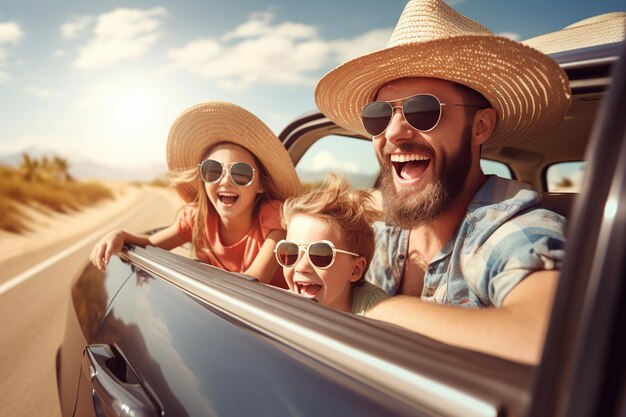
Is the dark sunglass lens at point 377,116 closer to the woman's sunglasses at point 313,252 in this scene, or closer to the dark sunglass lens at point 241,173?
the woman's sunglasses at point 313,252

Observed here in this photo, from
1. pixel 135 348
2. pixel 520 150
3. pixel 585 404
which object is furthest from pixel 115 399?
pixel 520 150

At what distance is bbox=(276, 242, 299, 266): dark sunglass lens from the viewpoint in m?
2.14

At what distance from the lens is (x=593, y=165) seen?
0.49 m

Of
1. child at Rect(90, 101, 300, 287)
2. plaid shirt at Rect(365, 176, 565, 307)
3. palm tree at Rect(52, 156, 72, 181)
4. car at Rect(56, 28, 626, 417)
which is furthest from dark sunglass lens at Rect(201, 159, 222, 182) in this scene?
palm tree at Rect(52, 156, 72, 181)

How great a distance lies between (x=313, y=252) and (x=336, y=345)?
1207 mm

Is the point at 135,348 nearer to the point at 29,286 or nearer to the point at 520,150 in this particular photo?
the point at 520,150

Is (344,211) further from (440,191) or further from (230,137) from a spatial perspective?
(230,137)

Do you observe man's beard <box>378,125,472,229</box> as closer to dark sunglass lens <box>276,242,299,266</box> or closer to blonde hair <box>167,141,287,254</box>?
dark sunglass lens <box>276,242,299,266</box>

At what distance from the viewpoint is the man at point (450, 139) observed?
5.29 ft

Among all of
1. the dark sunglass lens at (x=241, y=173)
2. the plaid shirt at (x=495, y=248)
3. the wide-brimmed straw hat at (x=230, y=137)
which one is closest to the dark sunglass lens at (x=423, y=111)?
the plaid shirt at (x=495, y=248)

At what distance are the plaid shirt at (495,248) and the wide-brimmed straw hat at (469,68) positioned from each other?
38 centimetres

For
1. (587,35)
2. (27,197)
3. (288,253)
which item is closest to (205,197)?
(288,253)

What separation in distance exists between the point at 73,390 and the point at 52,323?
359cm

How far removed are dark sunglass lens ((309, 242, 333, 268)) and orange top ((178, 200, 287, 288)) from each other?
2.80 feet
